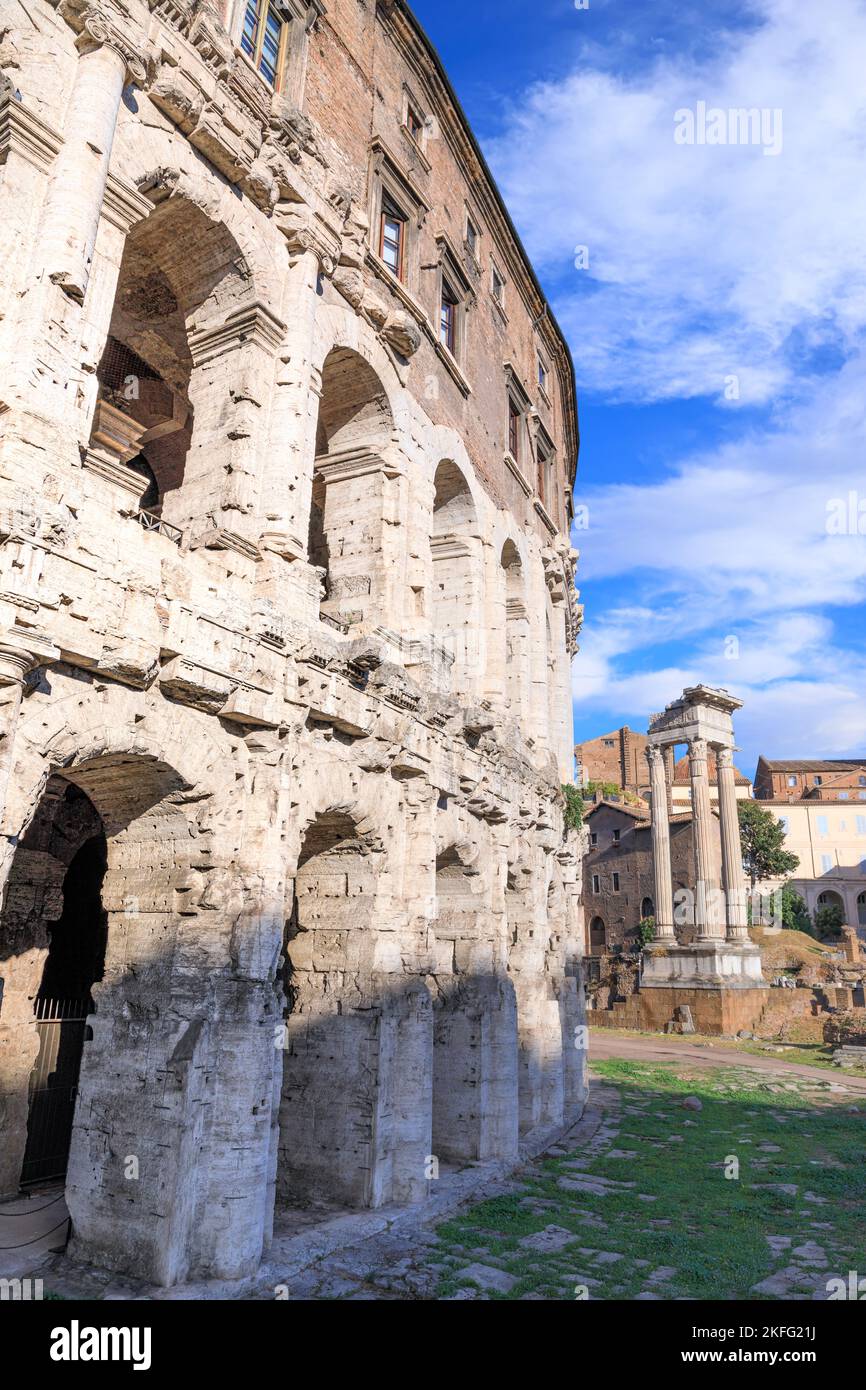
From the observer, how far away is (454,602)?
14070 mm

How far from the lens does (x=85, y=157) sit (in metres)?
6.61

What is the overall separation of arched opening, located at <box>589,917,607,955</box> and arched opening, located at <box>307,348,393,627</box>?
155 feet

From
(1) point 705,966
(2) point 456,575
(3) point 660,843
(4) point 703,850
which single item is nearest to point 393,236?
(2) point 456,575

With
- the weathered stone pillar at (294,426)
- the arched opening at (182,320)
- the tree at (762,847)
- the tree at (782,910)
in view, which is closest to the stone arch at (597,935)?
the tree at (782,910)

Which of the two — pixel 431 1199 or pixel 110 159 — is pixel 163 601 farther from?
pixel 431 1199

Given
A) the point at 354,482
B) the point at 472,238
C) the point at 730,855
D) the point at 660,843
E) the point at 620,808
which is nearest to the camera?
the point at 354,482

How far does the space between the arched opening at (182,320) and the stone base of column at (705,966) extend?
28.4m

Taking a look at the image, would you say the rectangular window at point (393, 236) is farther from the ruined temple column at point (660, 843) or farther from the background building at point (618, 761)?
the background building at point (618, 761)

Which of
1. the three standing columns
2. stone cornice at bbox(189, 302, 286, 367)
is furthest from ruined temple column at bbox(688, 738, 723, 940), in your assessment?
stone cornice at bbox(189, 302, 286, 367)

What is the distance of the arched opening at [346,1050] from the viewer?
8.80m

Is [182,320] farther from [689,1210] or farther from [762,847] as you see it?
[762,847]

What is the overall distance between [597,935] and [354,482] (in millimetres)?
48502

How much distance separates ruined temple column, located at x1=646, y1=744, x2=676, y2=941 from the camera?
3606 centimetres

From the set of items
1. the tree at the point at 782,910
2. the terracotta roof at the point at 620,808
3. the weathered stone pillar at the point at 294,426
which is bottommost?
the tree at the point at 782,910
